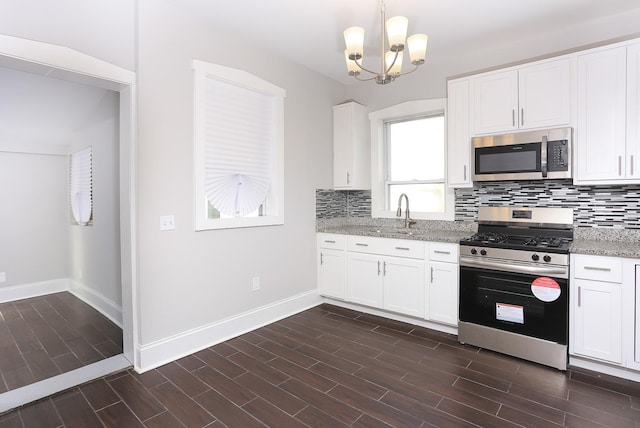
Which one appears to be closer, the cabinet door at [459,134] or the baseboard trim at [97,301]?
the cabinet door at [459,134]

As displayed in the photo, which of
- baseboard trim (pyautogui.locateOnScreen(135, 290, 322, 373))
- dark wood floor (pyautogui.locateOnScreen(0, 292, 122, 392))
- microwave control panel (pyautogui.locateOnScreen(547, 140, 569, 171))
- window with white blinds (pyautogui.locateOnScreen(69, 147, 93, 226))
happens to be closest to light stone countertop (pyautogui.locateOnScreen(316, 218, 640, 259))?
microwave control panel (pyautogui.locateOnScreen(547, 140, 569, 171))

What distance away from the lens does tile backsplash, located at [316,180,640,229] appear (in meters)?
2.81

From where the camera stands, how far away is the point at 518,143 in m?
3.00

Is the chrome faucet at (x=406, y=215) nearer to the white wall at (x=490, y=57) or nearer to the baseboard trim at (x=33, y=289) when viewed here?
the white wall at (x=490, y=57)

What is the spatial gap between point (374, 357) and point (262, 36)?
3011 millimetres

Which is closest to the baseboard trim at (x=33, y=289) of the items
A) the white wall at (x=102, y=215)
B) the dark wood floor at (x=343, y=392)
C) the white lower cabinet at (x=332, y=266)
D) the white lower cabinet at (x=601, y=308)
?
the white wall at (x=102, y=215)

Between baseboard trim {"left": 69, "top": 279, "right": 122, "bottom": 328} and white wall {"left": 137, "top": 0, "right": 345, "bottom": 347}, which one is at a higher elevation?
white wall {"left": 137, "top": 0, "right": 345, "bottom": 347}

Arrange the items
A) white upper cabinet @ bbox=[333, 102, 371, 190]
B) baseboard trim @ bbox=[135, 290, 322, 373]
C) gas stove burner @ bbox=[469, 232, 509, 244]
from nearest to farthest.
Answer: baseboard trim @ bbox=[135, 290, 322, 373] → gas stove burner @ bbox=[469, 232, 509, 244] → white upper cabinet @ bbox=[333, 102, 371, 190]

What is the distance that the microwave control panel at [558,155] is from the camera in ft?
9.18

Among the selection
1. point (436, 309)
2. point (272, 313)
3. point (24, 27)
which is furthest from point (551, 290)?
point (24, 27)

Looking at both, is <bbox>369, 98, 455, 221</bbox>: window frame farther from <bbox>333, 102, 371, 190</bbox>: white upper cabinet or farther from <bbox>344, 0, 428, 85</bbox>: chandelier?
<bbox>344, 0, 428, 85</bbox>: chandelier

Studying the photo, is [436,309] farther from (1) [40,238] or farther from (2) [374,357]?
(1) [40,238]

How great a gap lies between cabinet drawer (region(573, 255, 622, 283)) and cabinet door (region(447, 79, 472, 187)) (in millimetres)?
1165

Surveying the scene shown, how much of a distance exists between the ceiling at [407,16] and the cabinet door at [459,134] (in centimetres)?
45
